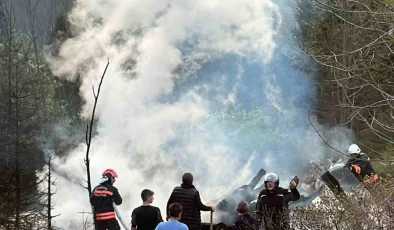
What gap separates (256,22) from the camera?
1550cm

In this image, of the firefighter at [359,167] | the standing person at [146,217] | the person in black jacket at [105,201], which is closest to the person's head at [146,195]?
the standing person at [146,217]

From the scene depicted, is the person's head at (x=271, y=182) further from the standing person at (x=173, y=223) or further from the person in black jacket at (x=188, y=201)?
the standing person at (x=173, y=223)

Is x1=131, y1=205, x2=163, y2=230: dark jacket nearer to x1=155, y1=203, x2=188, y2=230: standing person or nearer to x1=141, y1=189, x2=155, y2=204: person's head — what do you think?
x1=141, y1=189, x2=155, y2=204: person's head

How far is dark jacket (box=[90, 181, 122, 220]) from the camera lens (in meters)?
8.24

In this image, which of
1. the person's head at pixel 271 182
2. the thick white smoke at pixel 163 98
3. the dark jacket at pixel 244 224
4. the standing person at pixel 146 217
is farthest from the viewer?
the thick white smoke at pixel 163 98

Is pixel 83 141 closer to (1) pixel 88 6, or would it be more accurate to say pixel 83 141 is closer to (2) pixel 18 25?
(1) pixel 88 6

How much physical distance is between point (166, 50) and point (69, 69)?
16.9 feet

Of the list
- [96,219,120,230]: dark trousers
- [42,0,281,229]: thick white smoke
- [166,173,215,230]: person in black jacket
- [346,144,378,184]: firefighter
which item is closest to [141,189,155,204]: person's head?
[166,173,215,230]: person in black jacket

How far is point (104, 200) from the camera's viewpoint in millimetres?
8250

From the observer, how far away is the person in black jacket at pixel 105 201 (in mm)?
8250

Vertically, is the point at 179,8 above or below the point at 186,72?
above

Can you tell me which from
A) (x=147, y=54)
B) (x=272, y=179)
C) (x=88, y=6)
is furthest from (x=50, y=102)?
(x=272, y=179)

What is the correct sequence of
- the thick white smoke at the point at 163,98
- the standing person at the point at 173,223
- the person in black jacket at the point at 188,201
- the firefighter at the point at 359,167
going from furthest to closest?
the thick white smoke at the point at 163,98, the firefighter at the point at 359,167, the person in black jacket at the point at 188,201, the standing person at the point at 173,223

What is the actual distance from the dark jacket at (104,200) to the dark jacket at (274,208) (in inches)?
80.5
